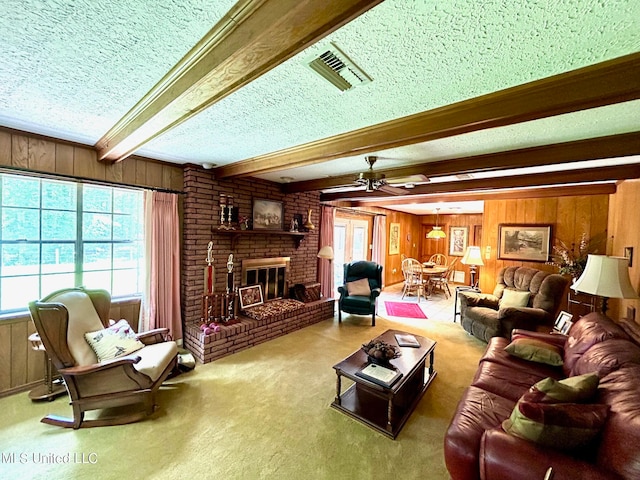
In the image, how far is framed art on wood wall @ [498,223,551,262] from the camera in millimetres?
4758

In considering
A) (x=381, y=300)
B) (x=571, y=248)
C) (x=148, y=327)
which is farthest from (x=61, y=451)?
(x=571, y=248)

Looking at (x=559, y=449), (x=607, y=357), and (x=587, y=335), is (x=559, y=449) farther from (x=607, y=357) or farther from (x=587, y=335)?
(x=587, y=335)

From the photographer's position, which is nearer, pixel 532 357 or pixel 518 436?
pixel 518 436

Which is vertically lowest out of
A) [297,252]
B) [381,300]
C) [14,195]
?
[381,300]

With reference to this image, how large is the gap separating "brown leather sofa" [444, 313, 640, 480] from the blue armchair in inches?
95.0

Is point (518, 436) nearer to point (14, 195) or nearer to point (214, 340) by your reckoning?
point (214, 340)

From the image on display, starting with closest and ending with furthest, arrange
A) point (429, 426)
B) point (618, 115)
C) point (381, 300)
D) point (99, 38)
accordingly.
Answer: point (99, 38), point (618, 115), point (429, 426), point (381, 300)

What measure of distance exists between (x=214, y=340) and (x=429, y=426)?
7.82 ft

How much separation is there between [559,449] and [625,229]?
3.55m

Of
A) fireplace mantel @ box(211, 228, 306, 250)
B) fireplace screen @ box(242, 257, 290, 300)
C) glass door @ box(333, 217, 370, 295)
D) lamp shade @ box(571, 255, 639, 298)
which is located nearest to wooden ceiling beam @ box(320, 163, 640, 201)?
lamp shade @ box(571, 255, 639, 298)

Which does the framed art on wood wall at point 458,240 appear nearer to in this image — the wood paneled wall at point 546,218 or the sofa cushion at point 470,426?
the wood paneled wall at point 546,218

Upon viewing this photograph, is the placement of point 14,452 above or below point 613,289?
below

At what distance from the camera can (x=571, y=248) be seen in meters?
4.55

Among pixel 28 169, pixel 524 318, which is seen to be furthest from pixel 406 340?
pixel 28 169
